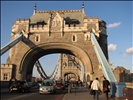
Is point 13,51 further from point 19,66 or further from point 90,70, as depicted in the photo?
point 90,70

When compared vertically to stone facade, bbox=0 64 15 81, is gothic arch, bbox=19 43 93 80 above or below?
above

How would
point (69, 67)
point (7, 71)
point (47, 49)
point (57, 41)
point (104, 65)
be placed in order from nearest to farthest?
point (104, 65) → point (7, 71) → point (57, 41) → point (47, 49) → point (69, 67)

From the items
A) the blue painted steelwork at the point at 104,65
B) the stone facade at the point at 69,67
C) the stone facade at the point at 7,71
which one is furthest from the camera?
the stone facade at the point at 69,67

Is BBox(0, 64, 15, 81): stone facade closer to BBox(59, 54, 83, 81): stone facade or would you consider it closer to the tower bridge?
the tower bridge

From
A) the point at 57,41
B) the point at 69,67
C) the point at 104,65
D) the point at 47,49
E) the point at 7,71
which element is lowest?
the point at 7,71

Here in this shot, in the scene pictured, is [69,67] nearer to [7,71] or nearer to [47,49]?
[47,49]

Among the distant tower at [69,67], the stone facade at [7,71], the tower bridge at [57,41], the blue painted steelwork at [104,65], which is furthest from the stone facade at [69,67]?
the blue painted steelwork at [104,65]

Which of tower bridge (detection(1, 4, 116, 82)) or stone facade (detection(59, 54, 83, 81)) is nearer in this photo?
tower bridge (detection(1, 4, 116, 82))

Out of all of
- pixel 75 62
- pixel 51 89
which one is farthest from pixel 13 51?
pixel 75 62

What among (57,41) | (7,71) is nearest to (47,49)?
(57,41)

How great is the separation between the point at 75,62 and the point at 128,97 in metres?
65.1

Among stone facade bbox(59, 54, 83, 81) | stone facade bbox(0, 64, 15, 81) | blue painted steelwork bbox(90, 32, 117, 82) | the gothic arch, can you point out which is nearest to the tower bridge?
the gothic arch

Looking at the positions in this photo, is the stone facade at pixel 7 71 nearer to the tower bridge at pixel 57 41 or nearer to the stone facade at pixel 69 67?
the tower bridge at pixel 57 41

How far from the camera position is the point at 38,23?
33.2 metres
